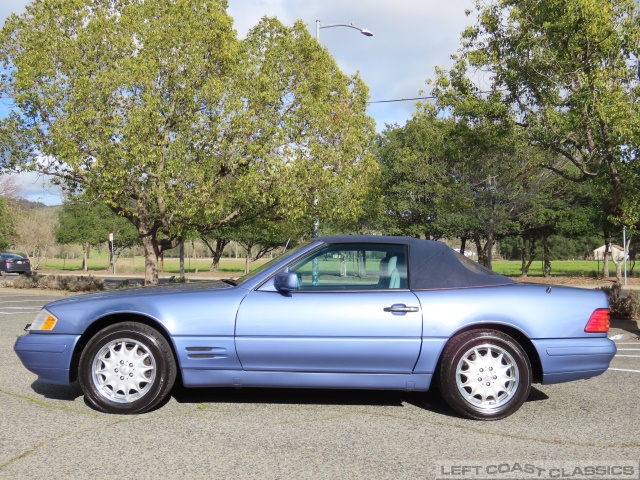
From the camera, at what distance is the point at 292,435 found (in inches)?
161

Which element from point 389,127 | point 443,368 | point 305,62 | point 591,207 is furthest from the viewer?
point 389,127

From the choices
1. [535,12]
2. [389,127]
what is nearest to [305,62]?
[535,12]

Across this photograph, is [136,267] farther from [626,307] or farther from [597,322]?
[597,322]

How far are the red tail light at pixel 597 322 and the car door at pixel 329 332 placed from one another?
1.42 metres

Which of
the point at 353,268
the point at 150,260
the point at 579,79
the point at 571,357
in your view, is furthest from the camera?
the point at 150,260

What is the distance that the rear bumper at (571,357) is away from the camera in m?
4.62

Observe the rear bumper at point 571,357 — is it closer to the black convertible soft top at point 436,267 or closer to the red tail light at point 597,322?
the red tail light at point 597,322

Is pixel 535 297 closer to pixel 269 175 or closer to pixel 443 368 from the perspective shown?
pixel 443 368

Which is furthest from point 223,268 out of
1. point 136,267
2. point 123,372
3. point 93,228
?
point 123,372

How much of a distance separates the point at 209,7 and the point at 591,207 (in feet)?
81.0

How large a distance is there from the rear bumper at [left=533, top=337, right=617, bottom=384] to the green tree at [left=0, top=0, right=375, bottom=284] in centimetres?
1258

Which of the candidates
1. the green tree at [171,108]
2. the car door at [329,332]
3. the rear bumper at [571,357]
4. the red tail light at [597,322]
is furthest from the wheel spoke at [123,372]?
the green tree at [171,108]

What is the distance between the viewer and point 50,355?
4.65 metres

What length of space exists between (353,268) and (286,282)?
765 mm
